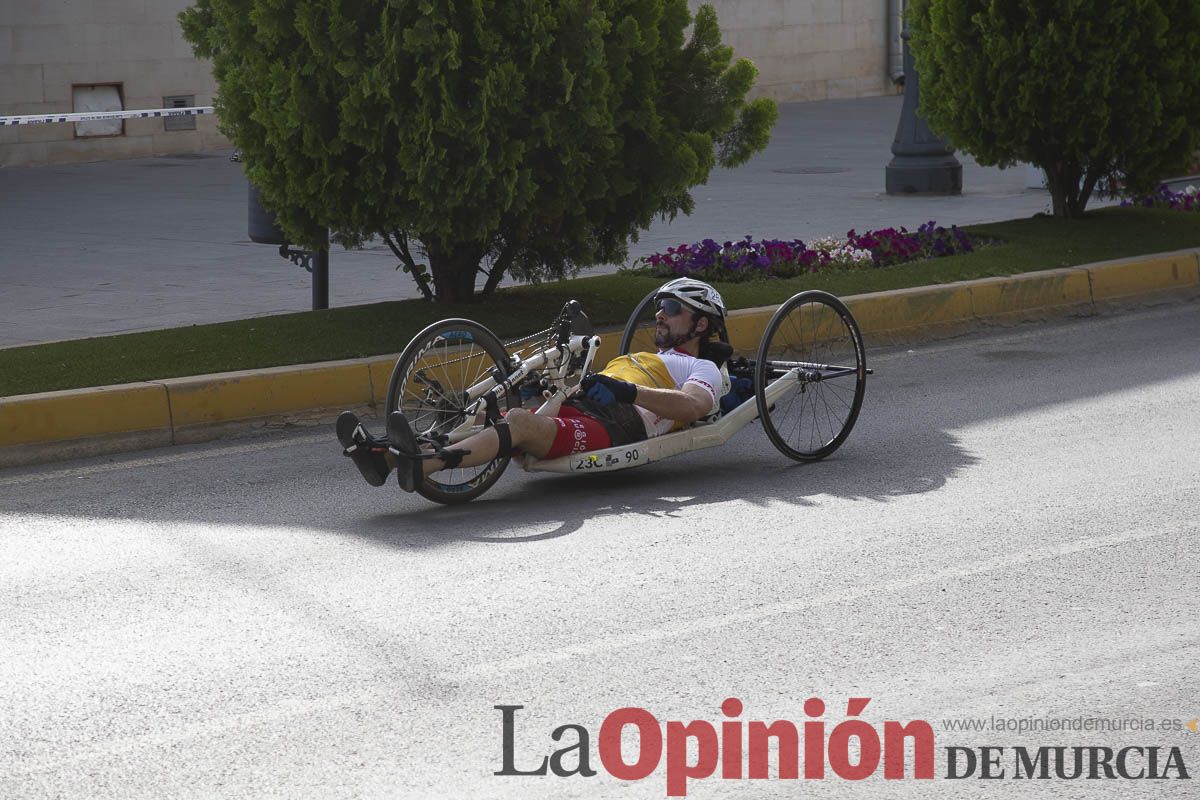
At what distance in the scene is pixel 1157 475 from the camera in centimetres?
709

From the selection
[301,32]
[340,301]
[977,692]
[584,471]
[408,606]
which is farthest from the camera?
[340,301]

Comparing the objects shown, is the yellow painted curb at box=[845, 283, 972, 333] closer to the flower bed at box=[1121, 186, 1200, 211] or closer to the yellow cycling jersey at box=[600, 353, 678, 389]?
the yellow cycling jersey at box=[600, 353, 678, 389]

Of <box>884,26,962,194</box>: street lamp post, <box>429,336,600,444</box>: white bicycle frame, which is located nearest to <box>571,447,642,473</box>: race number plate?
<box>429,336,600,444</box>: white bicycle frame

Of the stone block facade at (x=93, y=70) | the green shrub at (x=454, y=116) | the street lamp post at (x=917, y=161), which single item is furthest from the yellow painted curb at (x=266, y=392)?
the stone block facade at (x=93, y=70)

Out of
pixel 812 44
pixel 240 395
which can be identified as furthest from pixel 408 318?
pixel 812 44

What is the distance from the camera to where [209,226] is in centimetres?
1598

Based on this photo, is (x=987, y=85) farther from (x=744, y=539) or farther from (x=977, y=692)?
(x=977, y=692)

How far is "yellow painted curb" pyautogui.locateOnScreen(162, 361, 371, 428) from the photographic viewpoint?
27.1 feet

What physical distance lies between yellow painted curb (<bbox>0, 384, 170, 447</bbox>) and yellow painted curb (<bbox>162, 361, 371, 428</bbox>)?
11 centimetres

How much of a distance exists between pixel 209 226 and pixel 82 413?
8239 millimetres

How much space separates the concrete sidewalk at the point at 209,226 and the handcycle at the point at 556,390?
4153 mm

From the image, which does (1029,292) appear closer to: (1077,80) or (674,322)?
(1077,80)

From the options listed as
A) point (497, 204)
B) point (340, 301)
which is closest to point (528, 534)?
point (497, 204)

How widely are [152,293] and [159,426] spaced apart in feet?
13.5
